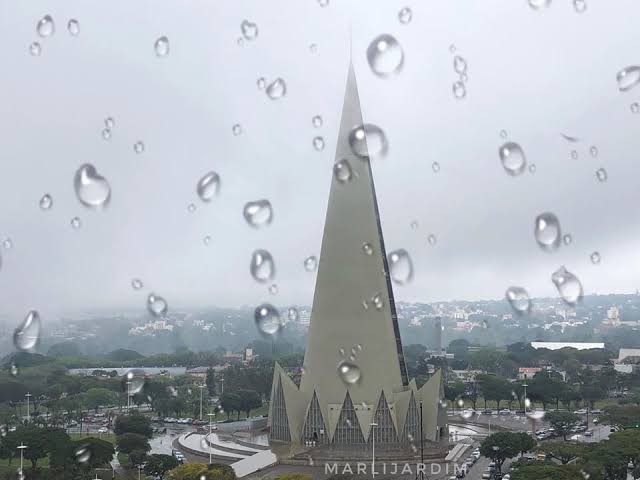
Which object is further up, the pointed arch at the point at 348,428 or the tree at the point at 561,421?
the pointed arch at the point at 348,428

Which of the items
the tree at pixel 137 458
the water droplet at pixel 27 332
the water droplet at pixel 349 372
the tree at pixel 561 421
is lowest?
the tree at pixel 561 421

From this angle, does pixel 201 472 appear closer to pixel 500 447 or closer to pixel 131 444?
pixel 131 444

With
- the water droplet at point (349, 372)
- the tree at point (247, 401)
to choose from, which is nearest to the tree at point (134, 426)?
the tree at point (247, 401)

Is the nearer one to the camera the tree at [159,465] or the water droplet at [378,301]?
the tree at [159,465]

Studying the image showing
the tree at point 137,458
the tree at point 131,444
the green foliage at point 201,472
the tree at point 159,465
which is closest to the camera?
the green foliage at point 201,472

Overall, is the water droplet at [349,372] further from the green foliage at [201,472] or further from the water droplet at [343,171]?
the green foliage at [201,472]

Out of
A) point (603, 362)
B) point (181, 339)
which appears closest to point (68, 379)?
point (603, 362)

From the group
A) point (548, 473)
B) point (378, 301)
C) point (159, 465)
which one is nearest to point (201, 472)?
point (159, 465)
